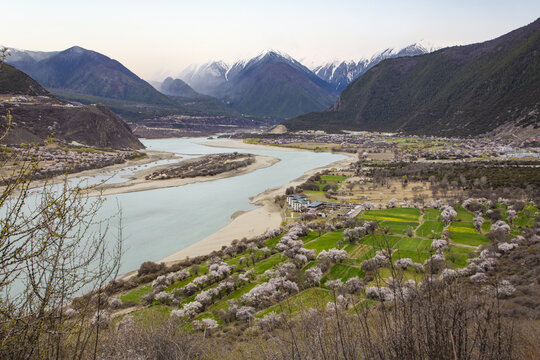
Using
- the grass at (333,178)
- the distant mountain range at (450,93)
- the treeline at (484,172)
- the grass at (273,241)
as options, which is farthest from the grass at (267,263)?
the distant mountain range at (450,93)

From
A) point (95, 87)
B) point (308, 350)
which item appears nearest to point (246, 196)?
point (308, 350)

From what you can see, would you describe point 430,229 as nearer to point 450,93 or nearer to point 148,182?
point 148,182

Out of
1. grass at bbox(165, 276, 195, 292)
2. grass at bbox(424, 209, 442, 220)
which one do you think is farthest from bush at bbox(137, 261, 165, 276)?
grass at bbox(424, 209, 442, 220)

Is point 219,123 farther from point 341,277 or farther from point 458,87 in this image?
point 341,277

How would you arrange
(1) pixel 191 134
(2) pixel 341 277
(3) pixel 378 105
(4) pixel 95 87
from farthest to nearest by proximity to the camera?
1. (4) pixel 95 87
2. (3) pixel 378 105
3. (1) pixel 191 134
4. (2) pixel 341 277

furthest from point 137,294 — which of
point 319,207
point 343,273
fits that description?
point 319,207

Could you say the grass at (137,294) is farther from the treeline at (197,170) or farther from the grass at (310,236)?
the treeline at (197,170)

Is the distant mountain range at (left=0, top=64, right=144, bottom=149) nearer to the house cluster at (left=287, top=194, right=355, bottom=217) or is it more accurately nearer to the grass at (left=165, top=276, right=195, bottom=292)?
the house cluster at (left=287, top=194, right=355, bottom=217)
